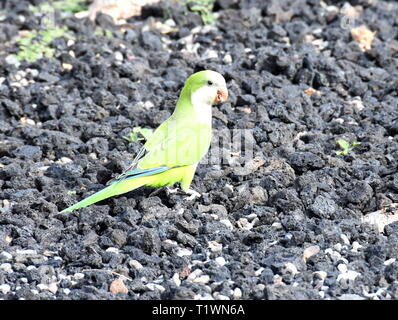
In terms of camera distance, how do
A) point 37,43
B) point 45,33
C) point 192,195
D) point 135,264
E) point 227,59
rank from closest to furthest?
1. point 135,264
2. point 192,195
3. point 227,59
4. point 37,43
5. point 45,33

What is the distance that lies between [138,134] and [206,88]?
788 millimetres

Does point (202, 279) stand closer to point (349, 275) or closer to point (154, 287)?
point (154, 287)

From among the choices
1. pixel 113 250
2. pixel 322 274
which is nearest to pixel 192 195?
pixel 113 250

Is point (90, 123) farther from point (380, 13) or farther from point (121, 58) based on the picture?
point (380, 13)

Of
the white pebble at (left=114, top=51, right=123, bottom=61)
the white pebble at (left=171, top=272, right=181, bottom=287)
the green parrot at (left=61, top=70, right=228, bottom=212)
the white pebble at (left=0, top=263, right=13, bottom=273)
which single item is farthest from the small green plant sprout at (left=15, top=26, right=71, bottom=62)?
the white pebble at (left=171, top=272, right=181, bottom=287)

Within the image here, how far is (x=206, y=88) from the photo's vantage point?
6414mm

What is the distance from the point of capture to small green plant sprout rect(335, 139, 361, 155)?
6.57m

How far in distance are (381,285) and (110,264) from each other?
1535 millimetres

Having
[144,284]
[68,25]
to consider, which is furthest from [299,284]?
[68,25]

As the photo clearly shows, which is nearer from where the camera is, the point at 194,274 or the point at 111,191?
the point at 194,274

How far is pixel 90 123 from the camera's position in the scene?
7043 millimetres

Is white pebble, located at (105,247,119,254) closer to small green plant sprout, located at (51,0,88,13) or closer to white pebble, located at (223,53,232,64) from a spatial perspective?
white pebble, located at (223,53,232,64)

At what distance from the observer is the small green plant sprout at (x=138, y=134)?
22.4ft

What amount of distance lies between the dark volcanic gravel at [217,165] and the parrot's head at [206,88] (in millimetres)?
492
